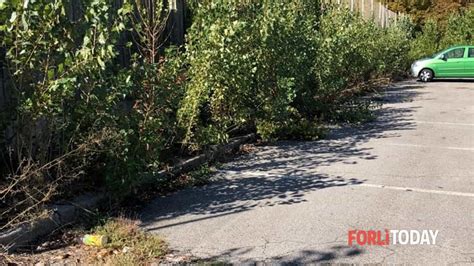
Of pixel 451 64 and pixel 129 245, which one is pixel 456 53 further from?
pixel 129 245

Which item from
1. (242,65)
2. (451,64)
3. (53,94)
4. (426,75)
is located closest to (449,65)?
(451,64)

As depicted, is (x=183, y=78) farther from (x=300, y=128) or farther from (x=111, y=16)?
(x=300, y=128)

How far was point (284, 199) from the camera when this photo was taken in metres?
6.04

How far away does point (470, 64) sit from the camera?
2392 cm

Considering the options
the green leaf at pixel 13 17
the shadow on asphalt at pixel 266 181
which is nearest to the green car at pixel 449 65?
the shadow on asphalt at pixel 266 181

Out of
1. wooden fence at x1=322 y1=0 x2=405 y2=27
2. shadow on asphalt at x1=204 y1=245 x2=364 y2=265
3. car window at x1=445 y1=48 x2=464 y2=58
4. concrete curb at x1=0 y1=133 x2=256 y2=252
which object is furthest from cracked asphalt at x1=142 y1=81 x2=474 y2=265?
wooden fence at x1=322 y1=0 x2=405 y2=27

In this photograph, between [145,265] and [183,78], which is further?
[183,78]

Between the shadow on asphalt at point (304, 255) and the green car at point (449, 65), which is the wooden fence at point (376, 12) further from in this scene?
the shadow on asphalt at point (304, 255)

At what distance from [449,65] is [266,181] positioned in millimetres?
20251

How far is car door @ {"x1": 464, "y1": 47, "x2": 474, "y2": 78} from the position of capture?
78.3 feet

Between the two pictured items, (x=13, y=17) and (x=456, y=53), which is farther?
(x=456, y=53)

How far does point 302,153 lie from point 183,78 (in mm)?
2521

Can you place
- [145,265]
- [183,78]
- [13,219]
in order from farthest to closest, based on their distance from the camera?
[183,78], [13,219], [145,265]

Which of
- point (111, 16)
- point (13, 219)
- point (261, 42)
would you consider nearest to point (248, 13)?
point (261, 42)
